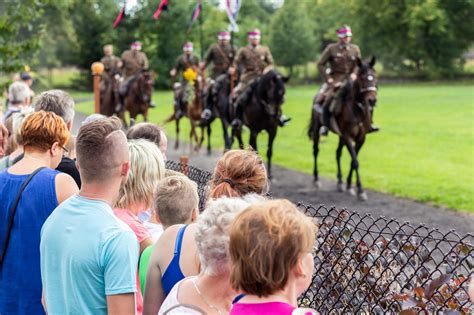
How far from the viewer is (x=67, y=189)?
14.4 feet

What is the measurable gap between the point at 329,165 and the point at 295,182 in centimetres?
295

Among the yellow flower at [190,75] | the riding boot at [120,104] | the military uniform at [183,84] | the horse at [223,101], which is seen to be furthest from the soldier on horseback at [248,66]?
the riding boot at [120,104]

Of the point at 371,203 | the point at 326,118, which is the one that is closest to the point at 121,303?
the point at 371,203

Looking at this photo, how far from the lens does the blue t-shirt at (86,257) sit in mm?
3451

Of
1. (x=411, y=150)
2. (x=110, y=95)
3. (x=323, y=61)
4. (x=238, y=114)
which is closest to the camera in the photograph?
(x=323, y=61)

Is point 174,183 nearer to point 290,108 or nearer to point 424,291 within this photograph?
point 424,291

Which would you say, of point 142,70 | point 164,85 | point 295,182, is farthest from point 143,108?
point 164,85

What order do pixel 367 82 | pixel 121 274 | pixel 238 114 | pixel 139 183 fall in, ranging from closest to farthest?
1. pixel 121 274
2. pixel 139 183
3. pixel 367 82
4. pixel 238 114

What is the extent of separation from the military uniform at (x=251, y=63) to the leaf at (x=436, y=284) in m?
14.5

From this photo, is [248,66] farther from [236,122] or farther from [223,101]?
[223,101]

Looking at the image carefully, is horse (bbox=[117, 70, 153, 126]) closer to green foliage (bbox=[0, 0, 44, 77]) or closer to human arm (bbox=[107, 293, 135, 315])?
green foliage (bbox=[0, 0, 44, 77])

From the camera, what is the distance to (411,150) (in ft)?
74.4

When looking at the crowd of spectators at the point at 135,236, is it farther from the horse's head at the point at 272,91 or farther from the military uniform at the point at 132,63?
the military uniform at the point at 132,63

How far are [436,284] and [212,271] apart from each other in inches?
41.8
